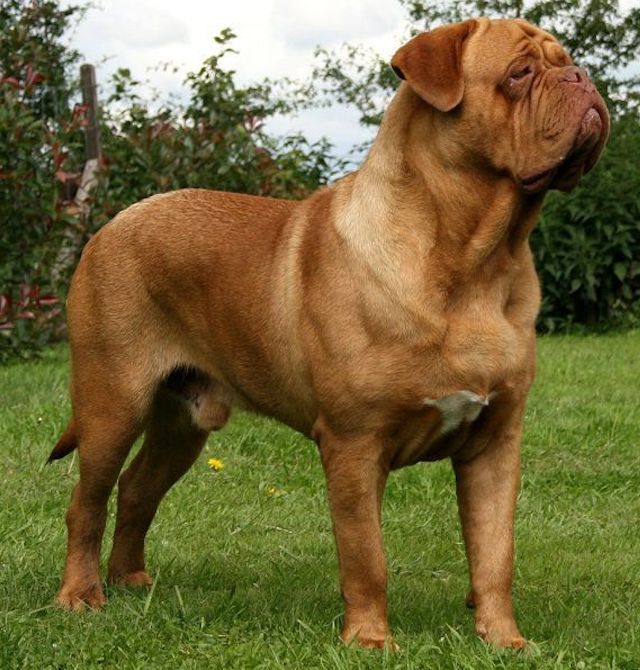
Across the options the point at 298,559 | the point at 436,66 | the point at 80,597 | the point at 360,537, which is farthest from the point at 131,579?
the point at 436,66

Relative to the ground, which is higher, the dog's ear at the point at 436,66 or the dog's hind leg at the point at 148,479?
the dog's ear at the point at 436,66

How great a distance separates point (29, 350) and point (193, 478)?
13.4ft

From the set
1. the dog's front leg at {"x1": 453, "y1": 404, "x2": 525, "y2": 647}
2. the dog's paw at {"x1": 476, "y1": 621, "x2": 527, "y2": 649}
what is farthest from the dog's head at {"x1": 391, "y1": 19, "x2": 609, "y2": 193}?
the dog's paw at {"x1": 476, "y1": 621, "x2": 527, "y2": 649}

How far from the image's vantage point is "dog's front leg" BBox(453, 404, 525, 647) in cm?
411

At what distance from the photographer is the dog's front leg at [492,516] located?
13.5ft

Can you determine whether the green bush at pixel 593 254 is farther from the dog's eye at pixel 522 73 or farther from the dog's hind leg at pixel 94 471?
the dog's eye at pixel 522 73

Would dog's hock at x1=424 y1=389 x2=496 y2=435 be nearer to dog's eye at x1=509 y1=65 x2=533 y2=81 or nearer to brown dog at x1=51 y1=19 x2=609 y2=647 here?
brown dog at x1=51 y1=19 x2=609 y2=647

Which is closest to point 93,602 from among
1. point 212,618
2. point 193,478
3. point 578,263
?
point 212,618

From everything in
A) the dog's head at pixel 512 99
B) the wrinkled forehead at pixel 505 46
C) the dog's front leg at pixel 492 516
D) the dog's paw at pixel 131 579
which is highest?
the wrinkled forehead at pixel 505 46

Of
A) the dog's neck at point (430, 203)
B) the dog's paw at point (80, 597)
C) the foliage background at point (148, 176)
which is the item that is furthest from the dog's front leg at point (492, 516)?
the foliage background at point (148, 176)

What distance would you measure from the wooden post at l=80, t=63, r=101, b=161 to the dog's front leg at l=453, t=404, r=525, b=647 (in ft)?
26.1

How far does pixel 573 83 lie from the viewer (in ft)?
12.3

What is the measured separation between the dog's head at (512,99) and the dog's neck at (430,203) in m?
0.06

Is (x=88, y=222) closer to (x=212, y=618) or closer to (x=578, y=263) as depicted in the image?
(x=578, y=263)
